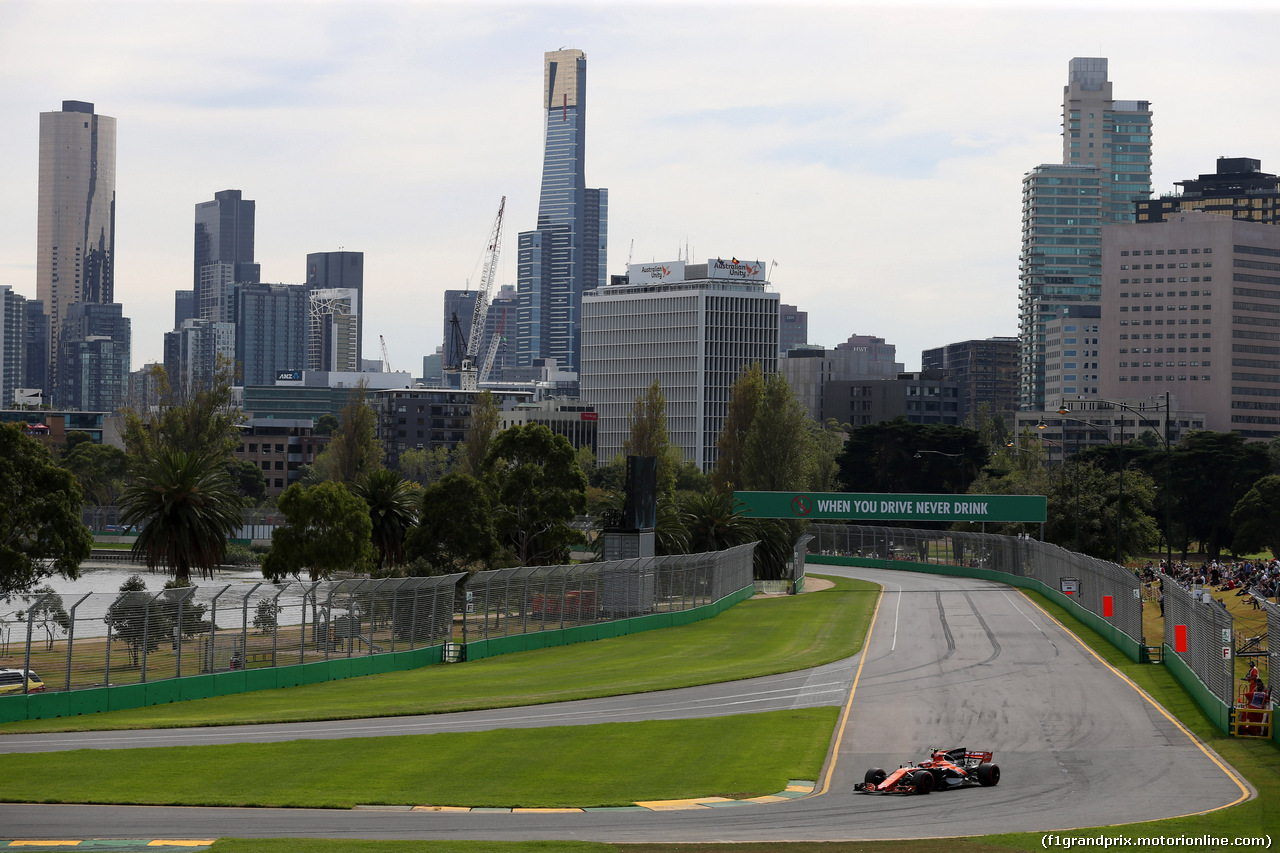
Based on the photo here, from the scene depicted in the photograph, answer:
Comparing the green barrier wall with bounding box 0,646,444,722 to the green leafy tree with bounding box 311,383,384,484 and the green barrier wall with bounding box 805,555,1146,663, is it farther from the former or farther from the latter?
the green leafy tree with bounding box 311,383,384,484

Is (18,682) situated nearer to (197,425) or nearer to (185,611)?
(185,611)

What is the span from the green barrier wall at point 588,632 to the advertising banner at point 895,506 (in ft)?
99.8

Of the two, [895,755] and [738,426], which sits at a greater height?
[738,426]

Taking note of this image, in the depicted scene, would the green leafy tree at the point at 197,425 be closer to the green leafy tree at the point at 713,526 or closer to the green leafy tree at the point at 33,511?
the green leafy tree at the point at 33,511

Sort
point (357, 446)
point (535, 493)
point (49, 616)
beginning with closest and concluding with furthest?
point (49, 616)
point (535, 493)
point (357, 446)

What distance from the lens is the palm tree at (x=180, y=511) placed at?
206 feet

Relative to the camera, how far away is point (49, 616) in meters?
35.3

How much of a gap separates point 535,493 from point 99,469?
123001mm

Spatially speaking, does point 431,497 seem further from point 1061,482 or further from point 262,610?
point 1061,482

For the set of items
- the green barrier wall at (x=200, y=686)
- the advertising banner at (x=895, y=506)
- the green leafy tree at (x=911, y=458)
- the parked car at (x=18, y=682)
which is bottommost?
the green barrier wall at (x=200, y=686)

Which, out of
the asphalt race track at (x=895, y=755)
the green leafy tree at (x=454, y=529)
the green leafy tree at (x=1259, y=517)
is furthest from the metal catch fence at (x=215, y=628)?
the green leafy tree at (x=1259, y=517)

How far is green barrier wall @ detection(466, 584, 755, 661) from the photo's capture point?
54844 millimetres

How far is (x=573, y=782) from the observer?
28.9m

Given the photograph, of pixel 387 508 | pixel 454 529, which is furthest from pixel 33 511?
pixel 454 529
